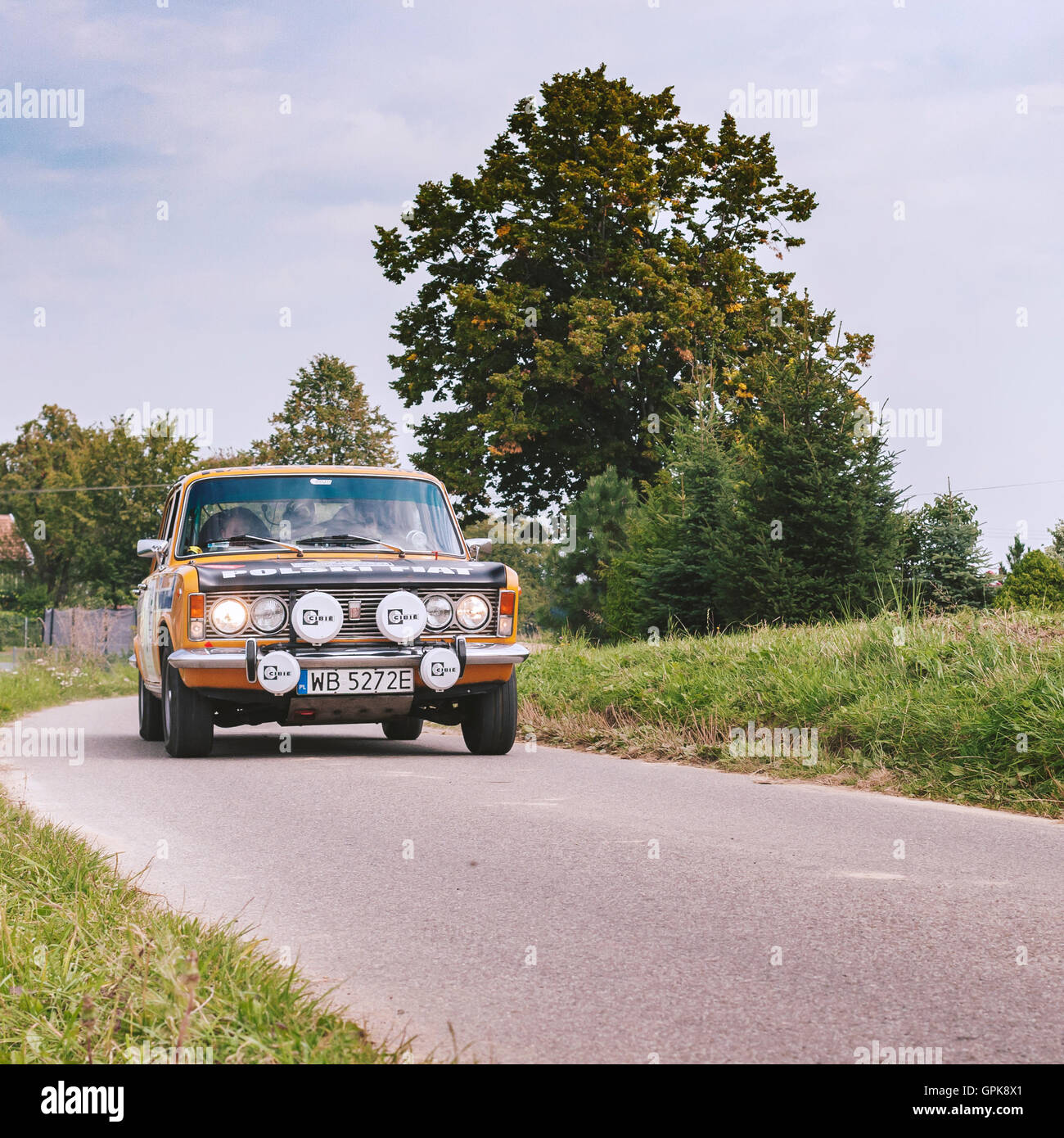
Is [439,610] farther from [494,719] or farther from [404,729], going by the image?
[404,729]

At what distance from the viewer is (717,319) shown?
3250 centimetres

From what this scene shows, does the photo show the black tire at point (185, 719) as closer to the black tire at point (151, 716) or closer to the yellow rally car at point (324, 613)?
the yellow rally car at point (324, 613)

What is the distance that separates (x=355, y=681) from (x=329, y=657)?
0.25m

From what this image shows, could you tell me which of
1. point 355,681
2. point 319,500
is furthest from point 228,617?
point 319,500

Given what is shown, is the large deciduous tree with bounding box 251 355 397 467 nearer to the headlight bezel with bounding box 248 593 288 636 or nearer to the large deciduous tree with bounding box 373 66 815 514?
the large deciduous tree with bounding box 373 66 815 514

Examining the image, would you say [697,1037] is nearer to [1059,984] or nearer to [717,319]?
[1059,984]

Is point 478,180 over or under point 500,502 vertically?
over

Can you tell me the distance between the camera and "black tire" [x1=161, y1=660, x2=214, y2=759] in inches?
378

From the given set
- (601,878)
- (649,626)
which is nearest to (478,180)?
(649,626)

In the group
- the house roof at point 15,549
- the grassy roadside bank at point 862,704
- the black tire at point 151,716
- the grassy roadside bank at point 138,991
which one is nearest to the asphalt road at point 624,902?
the grassy roadside bank at point 138,991

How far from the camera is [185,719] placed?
380 inches

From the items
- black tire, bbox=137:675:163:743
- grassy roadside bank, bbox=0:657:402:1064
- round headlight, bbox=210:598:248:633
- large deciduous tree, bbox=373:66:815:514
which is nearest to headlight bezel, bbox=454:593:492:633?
round headlight, bbox=210:598:248:633
